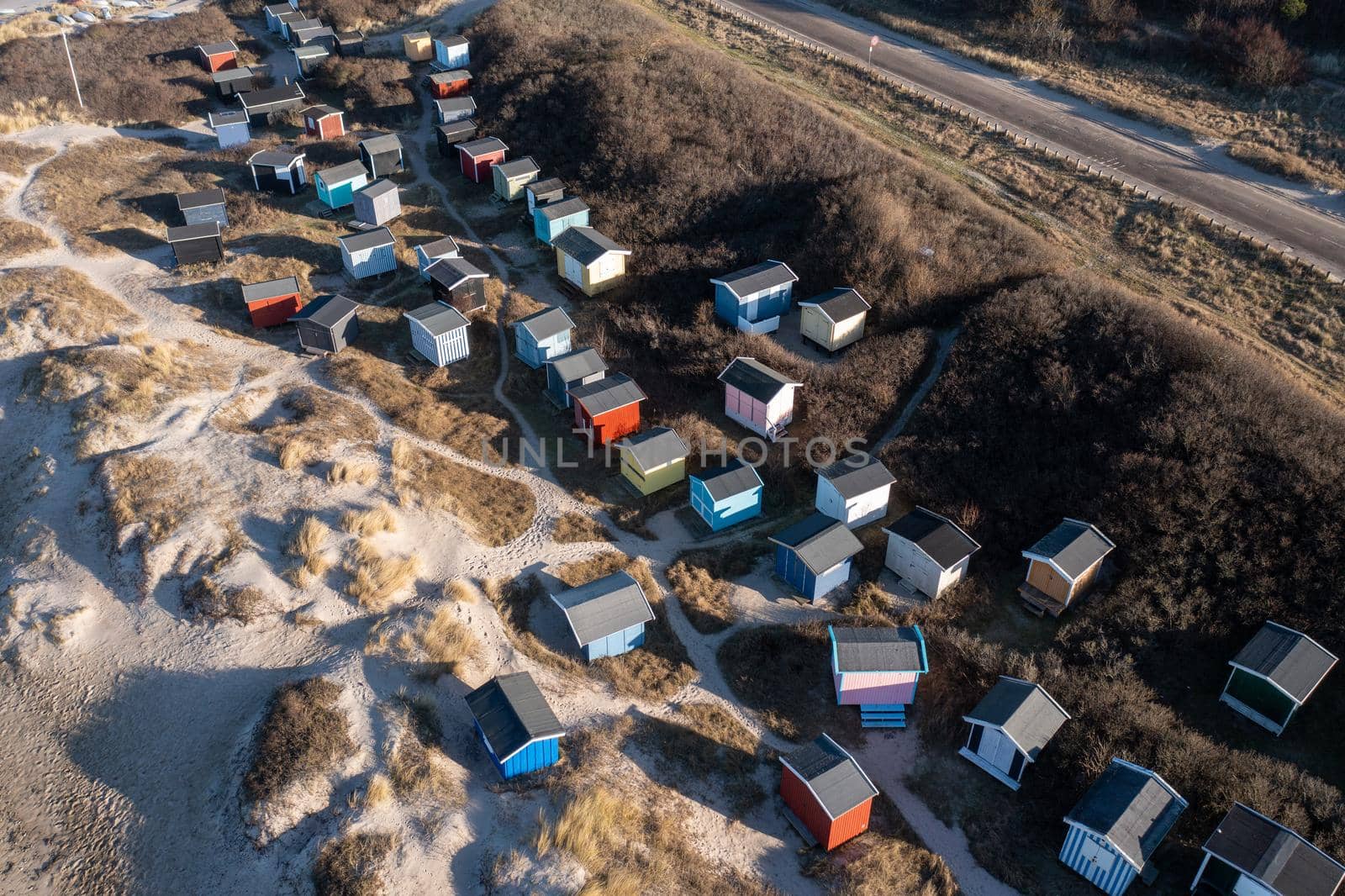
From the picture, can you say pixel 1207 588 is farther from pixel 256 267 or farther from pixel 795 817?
pixel 256 267


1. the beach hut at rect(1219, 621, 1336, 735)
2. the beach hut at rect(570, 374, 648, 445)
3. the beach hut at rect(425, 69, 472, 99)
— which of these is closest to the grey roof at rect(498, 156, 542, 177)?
the beach hut at rect(425, 69, 472, 99)

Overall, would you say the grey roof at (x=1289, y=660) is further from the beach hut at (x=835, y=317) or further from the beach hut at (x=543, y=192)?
the beach hut at (x=543, y=192)

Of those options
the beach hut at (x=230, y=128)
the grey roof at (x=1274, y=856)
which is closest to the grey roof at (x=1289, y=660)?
the grey roof at (x=1274, y=856)

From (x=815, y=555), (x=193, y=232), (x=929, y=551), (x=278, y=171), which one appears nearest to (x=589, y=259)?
(x=193, y=232)

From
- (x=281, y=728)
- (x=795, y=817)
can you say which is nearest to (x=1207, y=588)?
(x=795, y=817)

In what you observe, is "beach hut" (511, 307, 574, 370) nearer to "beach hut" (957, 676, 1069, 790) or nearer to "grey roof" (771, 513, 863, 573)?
"grey roof" (771, 513, 863, 573)

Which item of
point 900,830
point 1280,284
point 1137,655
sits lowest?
point 900,830

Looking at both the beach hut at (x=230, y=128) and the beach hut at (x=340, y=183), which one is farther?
the beach hut at (x=230, y=128)
